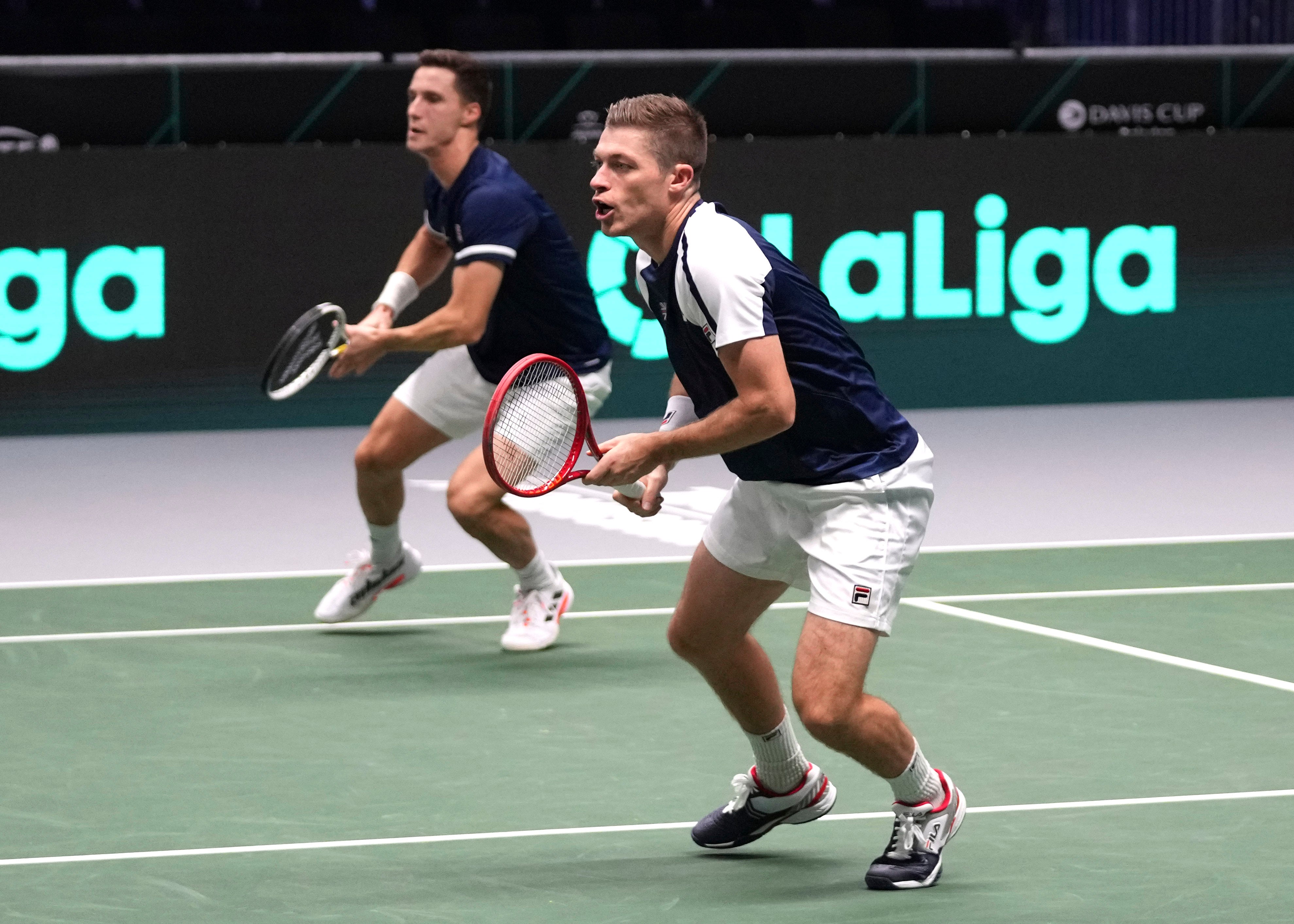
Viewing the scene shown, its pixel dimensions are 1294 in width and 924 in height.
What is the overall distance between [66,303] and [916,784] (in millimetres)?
8932

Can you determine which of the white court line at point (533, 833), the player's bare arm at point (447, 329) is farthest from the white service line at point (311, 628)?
the white court line at point (533, 833)

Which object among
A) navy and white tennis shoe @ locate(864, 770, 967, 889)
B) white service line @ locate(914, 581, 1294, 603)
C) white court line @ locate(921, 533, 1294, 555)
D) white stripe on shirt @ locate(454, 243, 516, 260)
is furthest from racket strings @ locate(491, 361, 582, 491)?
white court line @ locate(921, 533, 1294, 555)

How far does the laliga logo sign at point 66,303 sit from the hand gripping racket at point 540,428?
8.37 m

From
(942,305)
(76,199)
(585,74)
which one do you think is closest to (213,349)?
(76,199)

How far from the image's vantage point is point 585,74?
44.2 ft

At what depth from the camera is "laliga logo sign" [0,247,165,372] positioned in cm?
1269

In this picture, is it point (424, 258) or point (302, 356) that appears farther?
point (424, 258)

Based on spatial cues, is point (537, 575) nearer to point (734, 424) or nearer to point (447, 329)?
point (447, 329)

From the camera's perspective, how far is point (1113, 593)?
334 inches

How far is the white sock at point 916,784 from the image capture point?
4844 mm

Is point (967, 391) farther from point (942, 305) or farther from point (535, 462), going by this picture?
point (535, 462)

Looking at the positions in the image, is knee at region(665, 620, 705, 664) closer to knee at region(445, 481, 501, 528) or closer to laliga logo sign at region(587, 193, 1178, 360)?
knee at region(445, 481, 501, 528)

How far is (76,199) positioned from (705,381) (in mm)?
8761

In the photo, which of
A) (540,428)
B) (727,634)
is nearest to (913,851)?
(727,634)
